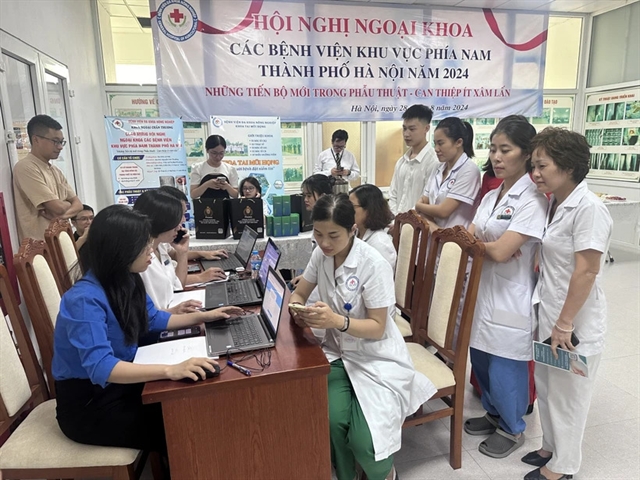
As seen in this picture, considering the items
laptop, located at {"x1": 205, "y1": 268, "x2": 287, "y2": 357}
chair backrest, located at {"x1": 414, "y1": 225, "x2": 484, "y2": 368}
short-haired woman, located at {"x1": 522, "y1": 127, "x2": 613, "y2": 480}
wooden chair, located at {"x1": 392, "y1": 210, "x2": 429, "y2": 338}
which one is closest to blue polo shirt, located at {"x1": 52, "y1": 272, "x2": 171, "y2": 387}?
laptop, located at {"x1": 205, "y1": 268, "x2": 287, "y2": 357}

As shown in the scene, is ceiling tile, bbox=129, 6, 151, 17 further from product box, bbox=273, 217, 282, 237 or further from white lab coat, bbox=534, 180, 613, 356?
white lab coat, bbox=534, 180, 613, 356

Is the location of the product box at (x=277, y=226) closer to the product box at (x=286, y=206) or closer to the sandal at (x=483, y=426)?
the product box at (x=286, y=206)

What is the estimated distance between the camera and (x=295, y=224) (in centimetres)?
305

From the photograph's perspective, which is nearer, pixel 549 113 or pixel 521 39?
pixel 521 39

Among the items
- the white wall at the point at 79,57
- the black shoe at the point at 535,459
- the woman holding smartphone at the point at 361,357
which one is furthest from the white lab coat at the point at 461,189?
the white wall at the point at 79,57

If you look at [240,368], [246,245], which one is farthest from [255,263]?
[240,368]

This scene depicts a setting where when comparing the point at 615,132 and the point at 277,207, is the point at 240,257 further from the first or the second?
the point at 615,132

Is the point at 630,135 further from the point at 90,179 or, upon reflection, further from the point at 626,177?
the point at 90,179

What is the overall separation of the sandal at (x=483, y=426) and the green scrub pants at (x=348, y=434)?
0.72m

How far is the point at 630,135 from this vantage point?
17.2 feet

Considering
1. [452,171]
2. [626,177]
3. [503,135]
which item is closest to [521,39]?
[626,177]

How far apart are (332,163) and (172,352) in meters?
3.96

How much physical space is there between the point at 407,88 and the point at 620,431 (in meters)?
4.32

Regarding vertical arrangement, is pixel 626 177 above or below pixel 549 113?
below
